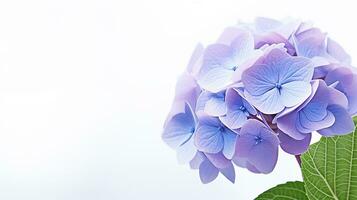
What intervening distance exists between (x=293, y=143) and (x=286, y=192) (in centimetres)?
13

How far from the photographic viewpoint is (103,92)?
127 centimetres

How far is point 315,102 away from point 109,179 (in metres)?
0.69

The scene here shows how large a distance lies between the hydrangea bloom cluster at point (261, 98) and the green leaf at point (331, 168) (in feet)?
0.21

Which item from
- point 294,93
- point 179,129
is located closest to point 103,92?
point 179,129

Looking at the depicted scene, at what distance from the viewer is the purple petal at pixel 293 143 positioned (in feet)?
2.08

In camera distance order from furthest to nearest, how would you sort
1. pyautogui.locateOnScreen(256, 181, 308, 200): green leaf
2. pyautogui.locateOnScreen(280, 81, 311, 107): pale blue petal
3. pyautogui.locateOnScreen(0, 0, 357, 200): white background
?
pyautogui.locateOnScreen(0, 0, 357, 200): white background → pyautogui.locateOnScreen(256, 181, 308, 200): green leaf → pyautogui.locateOnScreen(280, 81, 311, 107): pale blue petal

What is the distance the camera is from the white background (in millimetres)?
1229

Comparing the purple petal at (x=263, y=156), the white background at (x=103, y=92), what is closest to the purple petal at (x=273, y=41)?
the purple petal at (x=263, y=156)

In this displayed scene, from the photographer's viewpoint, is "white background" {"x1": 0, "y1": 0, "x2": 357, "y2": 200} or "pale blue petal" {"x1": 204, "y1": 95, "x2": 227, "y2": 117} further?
"white background" {"x1": 0, "y1": 0, "x2": 357, "y2": 200}

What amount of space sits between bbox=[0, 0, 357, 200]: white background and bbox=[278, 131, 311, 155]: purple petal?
65cm

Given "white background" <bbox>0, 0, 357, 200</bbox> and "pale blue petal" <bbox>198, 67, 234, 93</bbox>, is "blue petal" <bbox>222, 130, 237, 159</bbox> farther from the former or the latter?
"white background" <bbox>0, 0, 357, 200</bbox>

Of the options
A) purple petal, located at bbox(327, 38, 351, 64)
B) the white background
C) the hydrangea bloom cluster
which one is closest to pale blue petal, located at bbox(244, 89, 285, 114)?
the hydrangea bloom cluster

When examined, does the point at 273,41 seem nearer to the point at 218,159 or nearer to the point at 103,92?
the point at 218,159

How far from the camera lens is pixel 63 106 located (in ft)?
4.10
